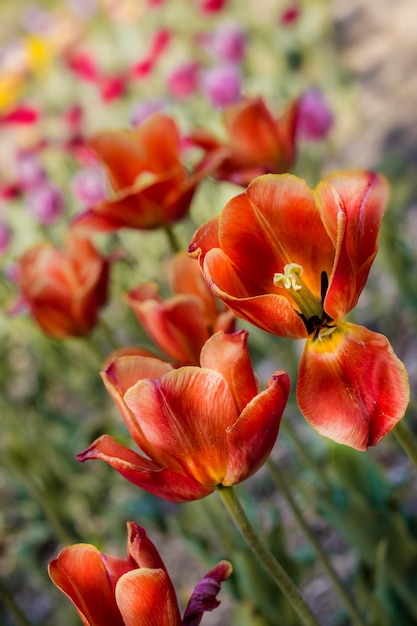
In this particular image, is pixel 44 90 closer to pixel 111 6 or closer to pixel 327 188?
pixel 111 6

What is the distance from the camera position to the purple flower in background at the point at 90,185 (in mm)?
2193

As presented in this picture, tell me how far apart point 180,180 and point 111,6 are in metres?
2.86

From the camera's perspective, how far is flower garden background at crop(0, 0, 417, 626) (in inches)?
22.2

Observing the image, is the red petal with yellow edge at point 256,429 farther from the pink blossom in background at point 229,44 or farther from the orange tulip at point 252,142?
the pink blossom in background at point 229,44

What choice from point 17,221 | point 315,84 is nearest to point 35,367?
point 17,221

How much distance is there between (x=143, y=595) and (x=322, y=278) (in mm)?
242

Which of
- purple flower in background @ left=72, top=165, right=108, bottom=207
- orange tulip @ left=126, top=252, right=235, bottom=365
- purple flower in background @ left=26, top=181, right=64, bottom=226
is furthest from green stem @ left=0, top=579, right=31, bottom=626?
purple flower in background @ left=26, top=181, right=64, bottom=226

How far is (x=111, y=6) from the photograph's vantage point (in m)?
3.62

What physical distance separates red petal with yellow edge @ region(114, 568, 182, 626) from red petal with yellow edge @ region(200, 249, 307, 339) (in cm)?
16

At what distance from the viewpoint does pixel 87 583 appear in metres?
0.56

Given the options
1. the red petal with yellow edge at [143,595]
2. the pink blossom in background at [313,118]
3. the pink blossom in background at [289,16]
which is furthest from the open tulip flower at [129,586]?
the pink blossom in background at [289,16]

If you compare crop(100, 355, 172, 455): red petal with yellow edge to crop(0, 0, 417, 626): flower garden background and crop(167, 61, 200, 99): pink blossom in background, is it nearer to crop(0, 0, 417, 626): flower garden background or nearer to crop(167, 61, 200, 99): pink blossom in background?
crop(0, 0, 417, 626): flower garden background

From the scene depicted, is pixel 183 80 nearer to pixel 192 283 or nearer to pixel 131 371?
pixel 192 283

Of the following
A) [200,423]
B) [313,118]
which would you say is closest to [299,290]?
[200,423]
